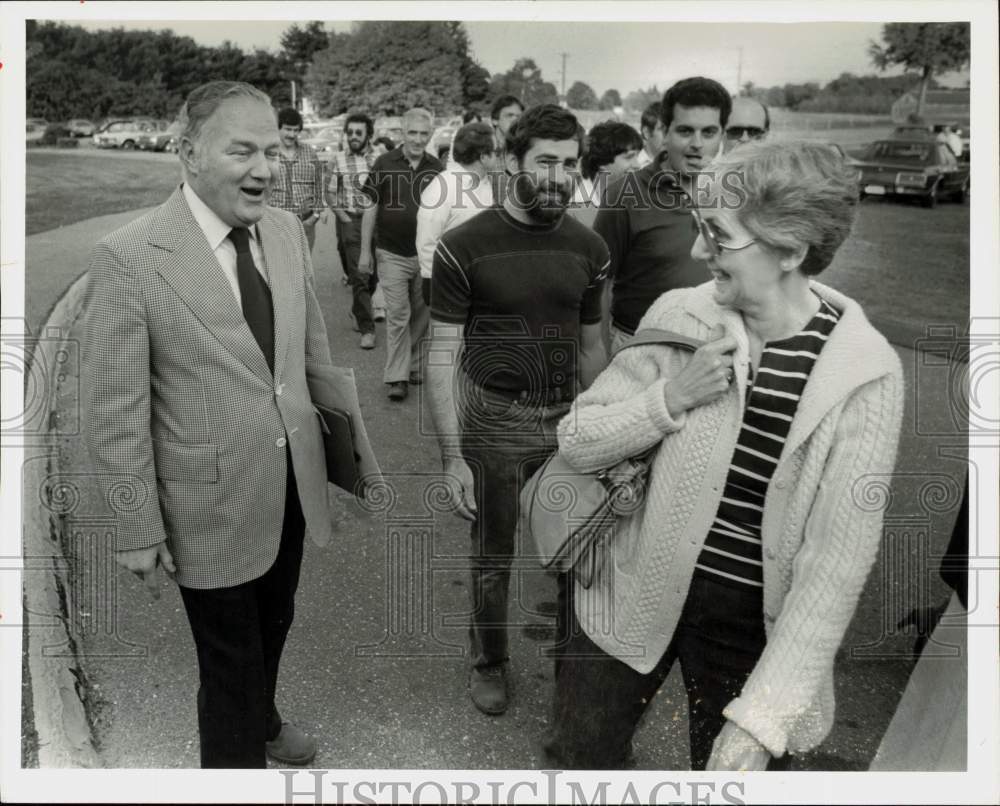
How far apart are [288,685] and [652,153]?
6.10ft

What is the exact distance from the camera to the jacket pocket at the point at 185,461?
81.7 inches

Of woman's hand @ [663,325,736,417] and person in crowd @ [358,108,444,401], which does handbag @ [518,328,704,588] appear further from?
person in crowd @ [358,108,444,401]

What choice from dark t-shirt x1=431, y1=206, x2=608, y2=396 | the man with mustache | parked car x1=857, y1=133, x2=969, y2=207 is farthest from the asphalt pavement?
the man with mustache

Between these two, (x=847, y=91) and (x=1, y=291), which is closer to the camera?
(x=1, y=291)

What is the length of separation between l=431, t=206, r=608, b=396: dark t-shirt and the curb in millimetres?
969

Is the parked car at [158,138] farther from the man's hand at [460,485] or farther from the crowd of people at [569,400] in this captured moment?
the man's hand at [460,485]

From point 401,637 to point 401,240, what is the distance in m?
1.65

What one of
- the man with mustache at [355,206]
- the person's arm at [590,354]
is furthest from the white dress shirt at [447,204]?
the person's arm at [590,354]

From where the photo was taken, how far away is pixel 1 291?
2.33m

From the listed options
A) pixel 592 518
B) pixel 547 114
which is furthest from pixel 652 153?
pixel 592 518

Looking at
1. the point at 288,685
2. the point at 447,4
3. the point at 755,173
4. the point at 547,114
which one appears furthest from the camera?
the point at 288,685

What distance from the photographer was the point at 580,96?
2553mm

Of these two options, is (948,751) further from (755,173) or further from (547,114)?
(547,114)

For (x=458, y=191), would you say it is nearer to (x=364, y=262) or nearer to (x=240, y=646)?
→ (x=364, y=262)
